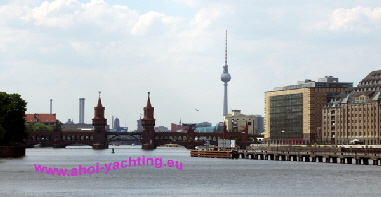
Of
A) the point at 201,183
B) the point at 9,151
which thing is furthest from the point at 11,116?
the point at 201,183

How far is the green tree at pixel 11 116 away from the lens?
187m

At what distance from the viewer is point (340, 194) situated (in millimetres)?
98125

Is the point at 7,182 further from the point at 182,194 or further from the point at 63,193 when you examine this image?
the point at 182,194

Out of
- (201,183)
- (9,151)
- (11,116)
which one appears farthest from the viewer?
(9,151)

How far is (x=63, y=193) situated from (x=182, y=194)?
12804 millimetres

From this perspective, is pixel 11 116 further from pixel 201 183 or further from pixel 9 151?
pixel 201 183

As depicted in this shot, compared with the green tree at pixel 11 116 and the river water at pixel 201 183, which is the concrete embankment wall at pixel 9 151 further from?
the river water at pixel 201 183

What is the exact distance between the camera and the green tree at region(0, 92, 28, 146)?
615 feet

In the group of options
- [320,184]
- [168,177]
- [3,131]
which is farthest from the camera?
[3,131]

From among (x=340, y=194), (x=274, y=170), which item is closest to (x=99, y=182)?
(x=340, y=194)

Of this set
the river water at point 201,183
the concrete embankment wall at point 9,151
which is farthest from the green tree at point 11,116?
the river water at point 201,183

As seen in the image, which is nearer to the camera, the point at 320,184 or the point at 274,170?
the point at 320,184

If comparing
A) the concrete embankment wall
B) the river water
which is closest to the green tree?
the concrete embankment wall

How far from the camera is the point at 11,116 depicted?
618ft
